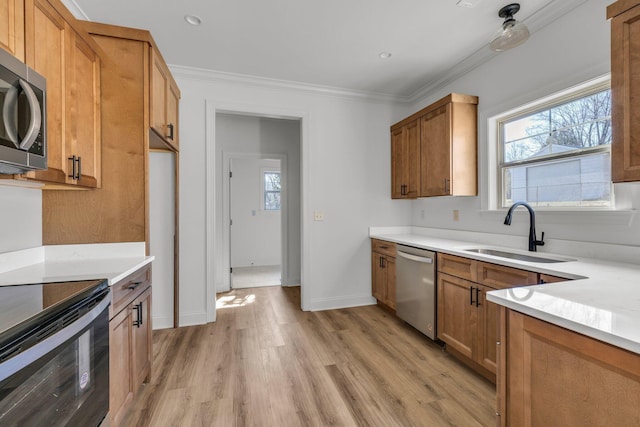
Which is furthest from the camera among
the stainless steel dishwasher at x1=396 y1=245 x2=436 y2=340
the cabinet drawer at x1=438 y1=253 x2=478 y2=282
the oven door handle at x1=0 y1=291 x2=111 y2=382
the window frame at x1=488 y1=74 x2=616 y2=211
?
the stainless steel dishwasher at x1=396 y1=245 x2=436 y2=340

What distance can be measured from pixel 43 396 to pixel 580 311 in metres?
1.76

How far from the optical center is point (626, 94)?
126cm

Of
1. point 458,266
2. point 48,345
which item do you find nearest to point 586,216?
point 458,266

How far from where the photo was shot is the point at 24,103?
3.94 feet

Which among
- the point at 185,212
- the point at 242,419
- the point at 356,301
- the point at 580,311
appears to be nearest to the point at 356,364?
the point at 242,419

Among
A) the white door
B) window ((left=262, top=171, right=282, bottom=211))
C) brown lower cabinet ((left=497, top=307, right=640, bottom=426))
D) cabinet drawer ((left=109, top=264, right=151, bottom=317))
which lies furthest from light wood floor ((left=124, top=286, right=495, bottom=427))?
window ((left=262, top=171, right=282, bottom=211))

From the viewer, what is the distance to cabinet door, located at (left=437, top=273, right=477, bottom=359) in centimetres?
213

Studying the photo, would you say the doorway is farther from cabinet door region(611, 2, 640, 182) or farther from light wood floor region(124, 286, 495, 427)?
cabinet door region(611, 2, 640, 182)

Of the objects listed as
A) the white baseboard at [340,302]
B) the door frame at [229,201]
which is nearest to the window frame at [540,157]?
the white baseboard at [340,302]

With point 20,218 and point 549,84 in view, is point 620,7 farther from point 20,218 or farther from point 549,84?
point 20,218

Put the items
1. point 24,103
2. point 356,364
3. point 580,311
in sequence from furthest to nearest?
point 356,364 → point 24,103 → point 580,311

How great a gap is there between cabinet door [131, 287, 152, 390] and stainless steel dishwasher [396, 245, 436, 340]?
2.21 meters

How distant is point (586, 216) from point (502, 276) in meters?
0.74

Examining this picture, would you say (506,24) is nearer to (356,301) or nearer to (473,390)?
(473,390)
